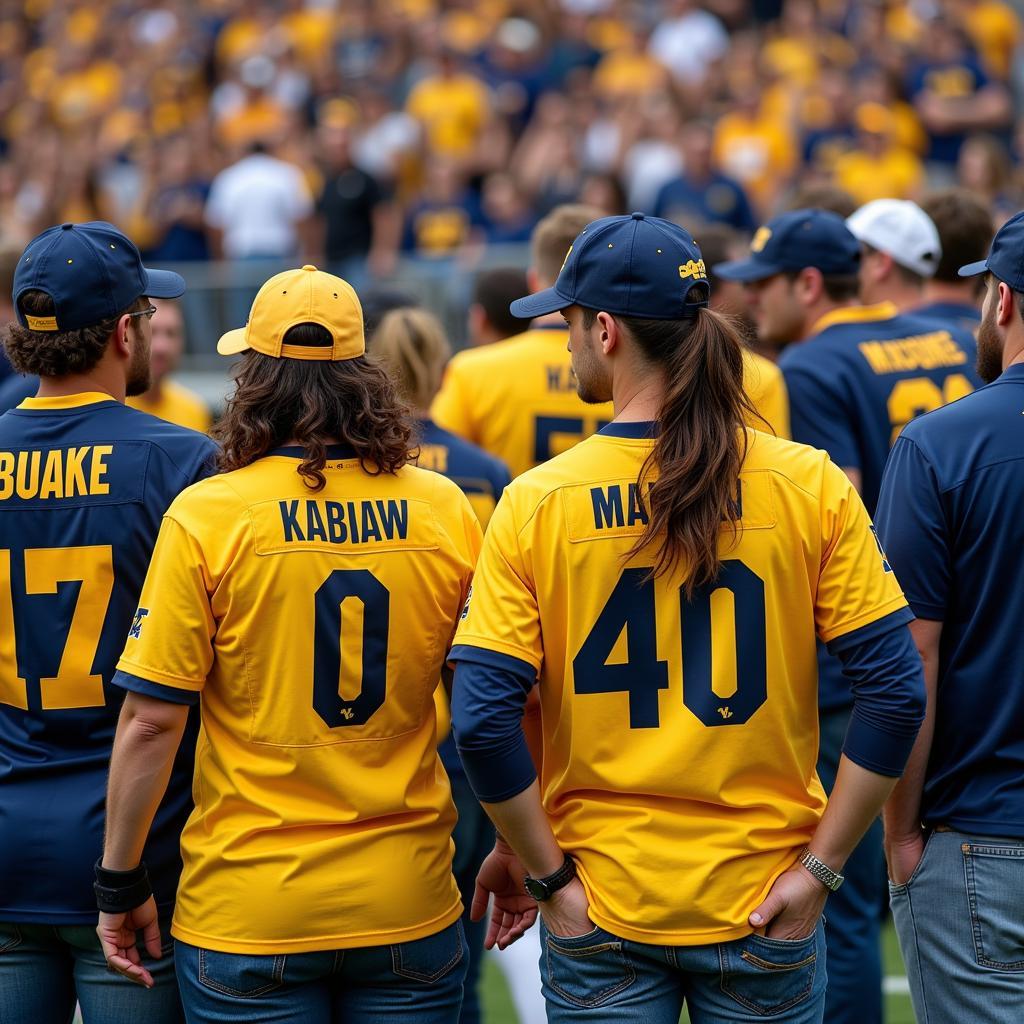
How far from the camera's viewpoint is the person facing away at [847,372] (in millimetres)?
4254

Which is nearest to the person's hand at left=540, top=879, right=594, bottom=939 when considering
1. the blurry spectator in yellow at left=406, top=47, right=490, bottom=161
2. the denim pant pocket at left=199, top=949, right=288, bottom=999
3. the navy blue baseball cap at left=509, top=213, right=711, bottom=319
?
the denim pant pocket at left=199, top=949, right=288, bottom=999

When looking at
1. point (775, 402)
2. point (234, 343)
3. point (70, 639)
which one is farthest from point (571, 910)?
point (775, 402)

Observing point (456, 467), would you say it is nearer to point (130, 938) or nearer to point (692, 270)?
point (692, 270)

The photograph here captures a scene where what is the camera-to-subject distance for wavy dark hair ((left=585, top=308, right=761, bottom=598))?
106 inches

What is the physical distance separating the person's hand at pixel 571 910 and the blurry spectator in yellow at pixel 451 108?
12.1m

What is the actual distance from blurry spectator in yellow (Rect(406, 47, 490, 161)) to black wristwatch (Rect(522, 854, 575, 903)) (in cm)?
1211

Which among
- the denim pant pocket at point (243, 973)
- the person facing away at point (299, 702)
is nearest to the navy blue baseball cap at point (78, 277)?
the person facing away at point (299, 702)

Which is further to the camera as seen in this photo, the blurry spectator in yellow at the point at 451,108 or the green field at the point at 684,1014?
the blurry spectator in yellow at the point at 451,108

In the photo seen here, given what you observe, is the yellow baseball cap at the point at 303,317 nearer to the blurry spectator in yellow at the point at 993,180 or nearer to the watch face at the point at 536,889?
the watch face at the point at 536,889

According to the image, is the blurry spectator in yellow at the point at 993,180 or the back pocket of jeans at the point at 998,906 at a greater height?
the blurry spectator in yellow at the point at 993,180

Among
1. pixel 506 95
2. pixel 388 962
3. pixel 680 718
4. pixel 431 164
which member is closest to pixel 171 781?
pixel 388 962

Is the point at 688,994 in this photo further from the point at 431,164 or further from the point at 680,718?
the point at 431,164

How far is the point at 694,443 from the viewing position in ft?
8.96

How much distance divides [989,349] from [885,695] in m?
0.87
